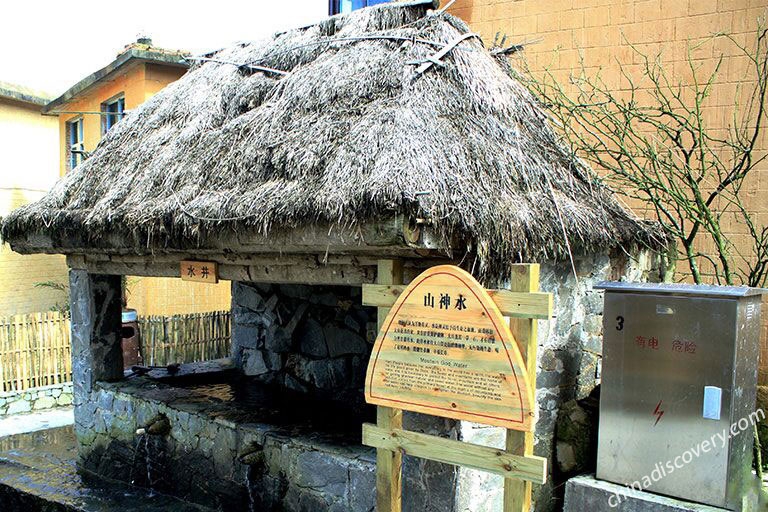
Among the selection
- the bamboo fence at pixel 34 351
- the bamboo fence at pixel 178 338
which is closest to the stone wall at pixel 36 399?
the bamboo fence at pixel 34 351

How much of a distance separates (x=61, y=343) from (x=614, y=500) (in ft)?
26.3

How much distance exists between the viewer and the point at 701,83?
19.0 ft

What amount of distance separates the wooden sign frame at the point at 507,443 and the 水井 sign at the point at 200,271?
6.97ft

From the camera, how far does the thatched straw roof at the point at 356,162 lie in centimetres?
403

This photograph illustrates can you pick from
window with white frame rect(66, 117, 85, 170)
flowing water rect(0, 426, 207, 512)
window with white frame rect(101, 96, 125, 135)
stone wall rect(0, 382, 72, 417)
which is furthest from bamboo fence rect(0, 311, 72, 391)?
window with white frame rect(66, 117, 85, 170)

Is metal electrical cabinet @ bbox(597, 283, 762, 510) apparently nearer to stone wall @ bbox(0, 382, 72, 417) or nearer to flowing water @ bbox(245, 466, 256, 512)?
flowing water @ bbox(245, 466, 256, 512)

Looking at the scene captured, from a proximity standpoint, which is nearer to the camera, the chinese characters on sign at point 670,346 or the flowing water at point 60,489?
the chinese characters on sign at point 670,346

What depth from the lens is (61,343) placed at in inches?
384

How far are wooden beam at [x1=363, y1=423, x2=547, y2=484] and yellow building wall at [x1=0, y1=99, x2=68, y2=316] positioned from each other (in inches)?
487

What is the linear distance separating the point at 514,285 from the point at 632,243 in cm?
208

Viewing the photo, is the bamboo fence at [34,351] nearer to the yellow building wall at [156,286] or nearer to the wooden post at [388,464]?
the yellow building wall at [156,286]

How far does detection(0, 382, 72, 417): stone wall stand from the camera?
927 centimetres

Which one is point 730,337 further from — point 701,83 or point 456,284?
point 701,83

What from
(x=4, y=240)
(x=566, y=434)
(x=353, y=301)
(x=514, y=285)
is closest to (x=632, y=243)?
(x=566, y=434)
